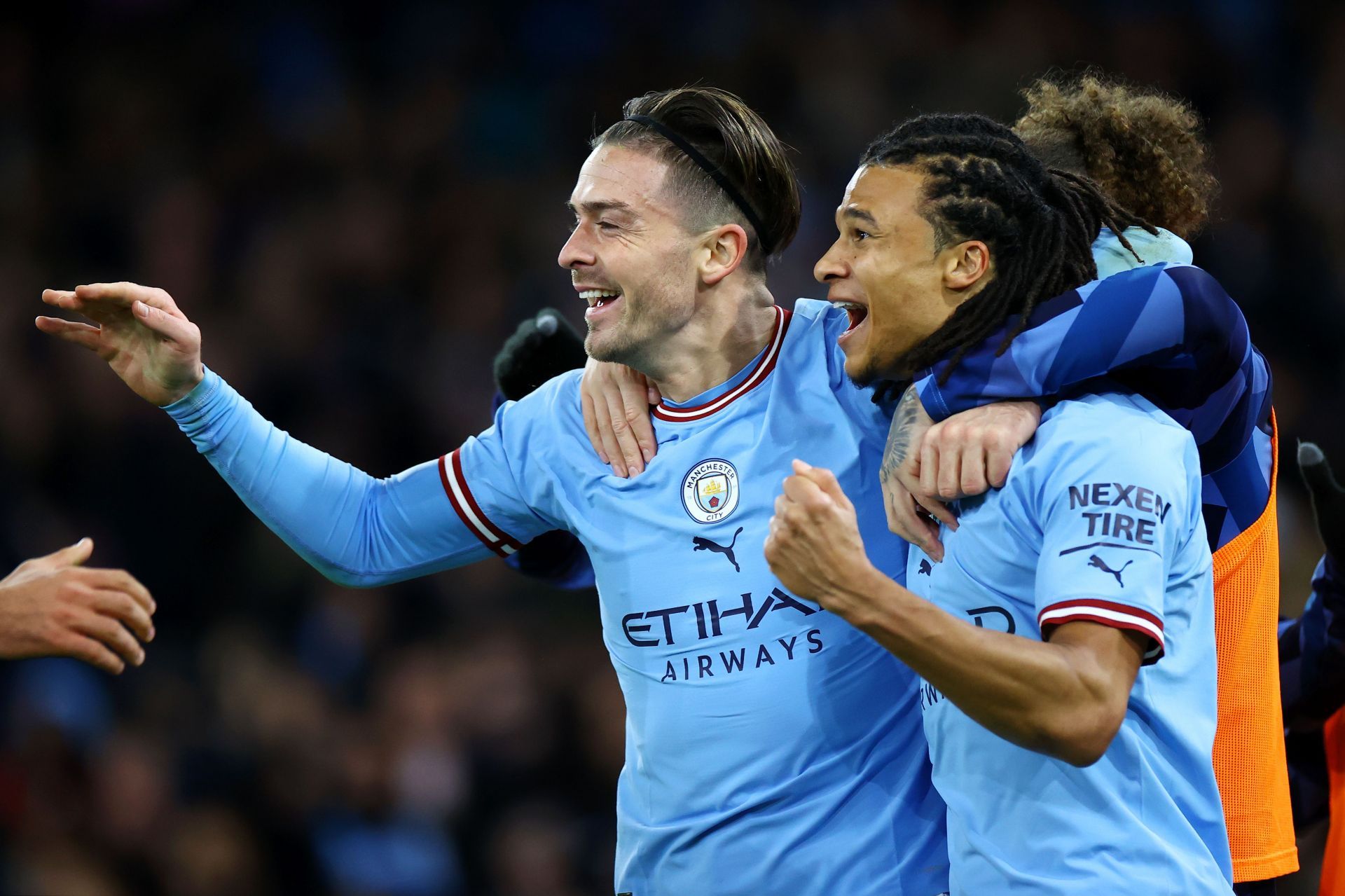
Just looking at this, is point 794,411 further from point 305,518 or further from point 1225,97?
point 1225,97

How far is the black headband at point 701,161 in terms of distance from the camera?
9.84 feet

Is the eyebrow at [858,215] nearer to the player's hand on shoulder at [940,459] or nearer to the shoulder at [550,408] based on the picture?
the player's hand on shoulder at [940,459]

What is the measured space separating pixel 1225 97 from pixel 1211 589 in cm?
672

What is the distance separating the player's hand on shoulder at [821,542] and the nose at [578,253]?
3.31 ft

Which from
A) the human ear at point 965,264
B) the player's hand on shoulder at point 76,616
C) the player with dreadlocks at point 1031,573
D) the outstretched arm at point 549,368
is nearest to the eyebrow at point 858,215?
the player with dreadlocks at point 1031,573

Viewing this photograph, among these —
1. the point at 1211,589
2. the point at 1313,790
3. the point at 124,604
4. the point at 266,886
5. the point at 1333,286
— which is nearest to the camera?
the point at 1211,589

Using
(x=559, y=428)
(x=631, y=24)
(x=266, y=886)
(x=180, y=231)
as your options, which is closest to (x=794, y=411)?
(x=559, y=428)

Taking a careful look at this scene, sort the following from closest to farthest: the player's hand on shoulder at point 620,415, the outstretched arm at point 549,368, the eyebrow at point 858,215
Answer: the eyebrow at point 858,215 → the player's hand on shoulder at point 620,415 → the outstretched arm at point 549,368

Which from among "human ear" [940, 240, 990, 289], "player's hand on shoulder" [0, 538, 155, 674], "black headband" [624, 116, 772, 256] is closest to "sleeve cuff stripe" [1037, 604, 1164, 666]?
"human ear" [940, 240, 990, 289]

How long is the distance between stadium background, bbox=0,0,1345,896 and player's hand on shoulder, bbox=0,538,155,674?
3.05 metres

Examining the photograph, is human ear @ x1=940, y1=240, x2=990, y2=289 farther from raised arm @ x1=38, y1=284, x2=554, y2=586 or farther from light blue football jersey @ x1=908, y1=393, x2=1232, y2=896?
raised arm @ x1=38, y1=284, x2=554, y2=586

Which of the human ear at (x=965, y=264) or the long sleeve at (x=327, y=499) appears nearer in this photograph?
the human ear at (x=965, y=264)

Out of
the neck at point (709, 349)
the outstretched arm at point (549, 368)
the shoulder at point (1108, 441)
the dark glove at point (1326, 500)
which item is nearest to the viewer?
the shoulder at point (1108, 441)

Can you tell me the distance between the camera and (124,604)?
2.81 meters
